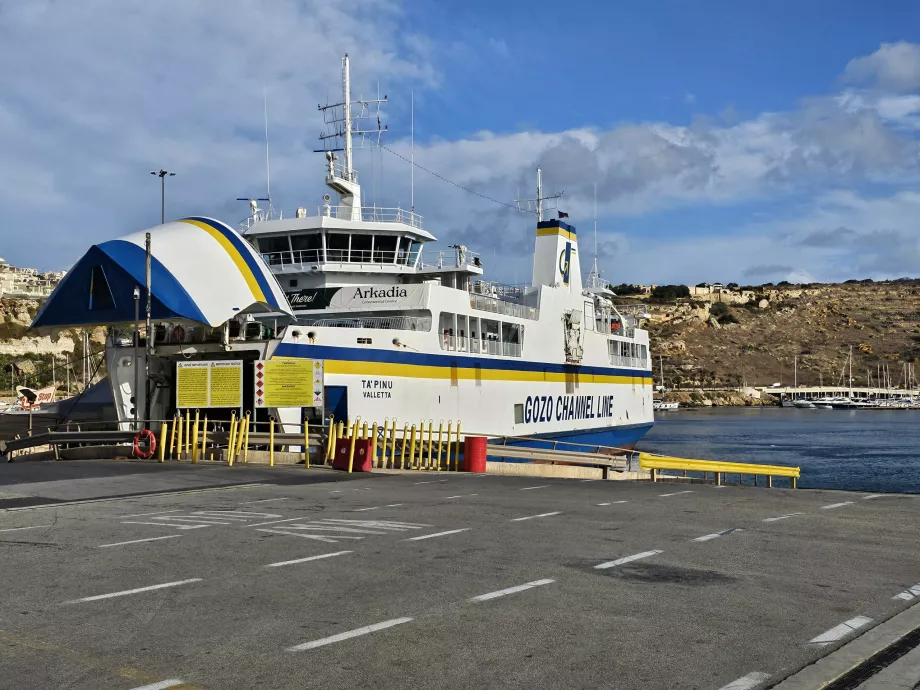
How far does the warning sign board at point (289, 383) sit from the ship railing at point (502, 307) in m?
9.45

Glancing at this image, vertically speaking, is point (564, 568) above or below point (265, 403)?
below

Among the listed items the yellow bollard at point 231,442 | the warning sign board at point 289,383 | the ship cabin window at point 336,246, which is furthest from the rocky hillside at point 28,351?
the yellow bollard at point 231,442

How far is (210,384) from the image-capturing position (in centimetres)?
2522

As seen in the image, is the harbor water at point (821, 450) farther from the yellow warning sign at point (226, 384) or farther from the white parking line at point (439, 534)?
the white parking line at point (439, 534)

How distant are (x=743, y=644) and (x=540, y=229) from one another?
125ft

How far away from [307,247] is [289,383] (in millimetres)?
10421

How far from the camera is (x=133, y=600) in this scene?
24.4 feet

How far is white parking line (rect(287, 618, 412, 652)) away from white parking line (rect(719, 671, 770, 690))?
7.97ft

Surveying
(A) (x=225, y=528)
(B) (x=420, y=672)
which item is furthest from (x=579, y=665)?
(A) (x=225, y=528)

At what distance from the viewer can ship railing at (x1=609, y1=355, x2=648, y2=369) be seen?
46284 mm

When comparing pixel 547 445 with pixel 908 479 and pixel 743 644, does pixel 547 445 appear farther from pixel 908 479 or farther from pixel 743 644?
pixel 743 644

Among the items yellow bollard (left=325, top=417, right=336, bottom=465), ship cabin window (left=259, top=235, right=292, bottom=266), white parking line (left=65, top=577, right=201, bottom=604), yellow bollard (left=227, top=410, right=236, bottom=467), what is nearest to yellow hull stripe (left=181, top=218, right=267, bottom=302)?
yellow bollard (left=227, top=410, right=236, bottom=467)

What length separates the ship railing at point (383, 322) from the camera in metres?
29.7

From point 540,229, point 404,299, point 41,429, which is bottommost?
point 41,429
